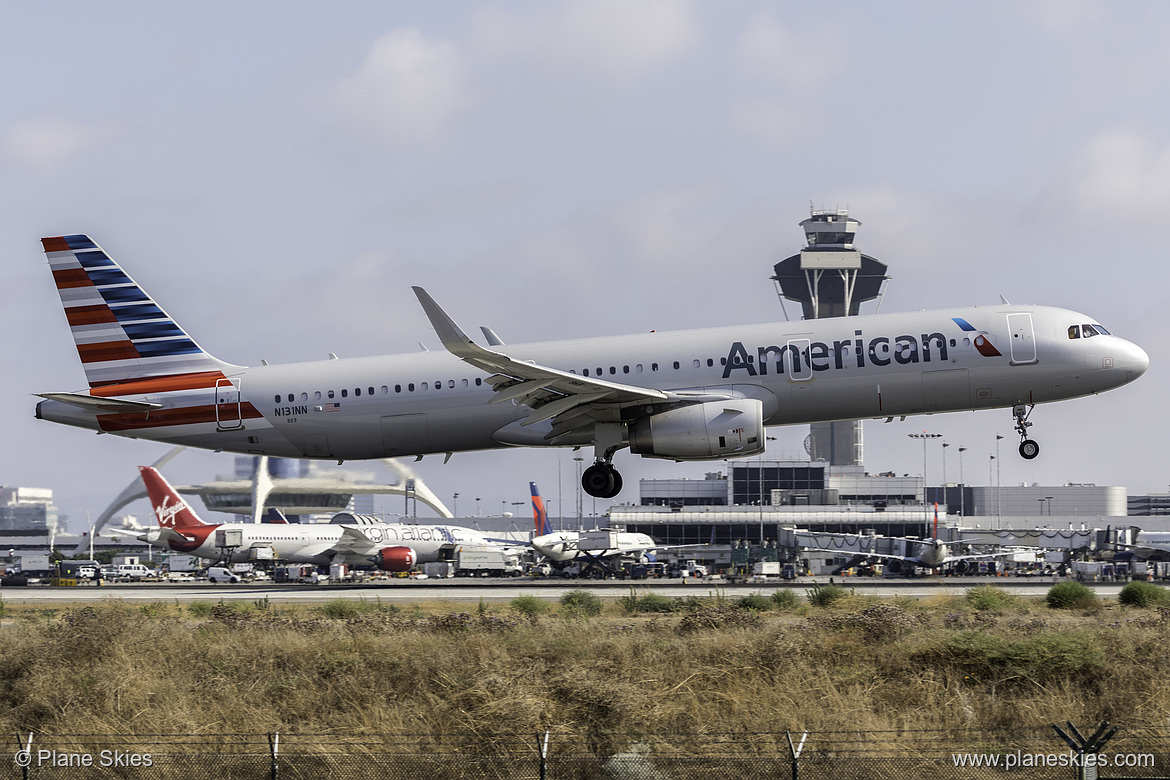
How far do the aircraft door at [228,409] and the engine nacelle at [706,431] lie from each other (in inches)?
507

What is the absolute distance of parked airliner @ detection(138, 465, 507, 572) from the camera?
81188mm

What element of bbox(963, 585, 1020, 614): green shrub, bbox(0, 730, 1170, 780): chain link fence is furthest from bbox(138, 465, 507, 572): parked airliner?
bbox(0, 730, 1170, 780): chain link fence

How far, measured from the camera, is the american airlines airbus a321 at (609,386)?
1286 inches

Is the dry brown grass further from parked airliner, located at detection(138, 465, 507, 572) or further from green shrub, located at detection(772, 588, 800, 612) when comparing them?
parked airliner, located at detection(138, 465, 507, 572)

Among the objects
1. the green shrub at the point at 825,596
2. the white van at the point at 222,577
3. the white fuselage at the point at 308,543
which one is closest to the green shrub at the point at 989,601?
the green shrub at the point at 825,596

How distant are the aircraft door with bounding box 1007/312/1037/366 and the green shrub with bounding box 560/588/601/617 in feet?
45.3

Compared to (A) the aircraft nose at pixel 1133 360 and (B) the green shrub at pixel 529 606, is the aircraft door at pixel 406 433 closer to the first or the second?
(B) the green shrub at pixel 529 606

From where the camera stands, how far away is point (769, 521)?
13075 cm

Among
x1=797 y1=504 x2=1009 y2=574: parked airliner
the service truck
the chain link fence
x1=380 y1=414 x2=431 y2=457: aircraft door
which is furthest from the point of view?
the service truck

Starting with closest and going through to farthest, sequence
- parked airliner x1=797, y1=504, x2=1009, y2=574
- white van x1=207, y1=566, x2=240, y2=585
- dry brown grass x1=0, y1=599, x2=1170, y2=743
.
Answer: dry brown grass x1=0, y1=599, x2=1170, y2=743 → parked airliner x1=797, y1=504, x2=1009, y2=574 → white van x1=207, y1=566, x2=240, y2=585

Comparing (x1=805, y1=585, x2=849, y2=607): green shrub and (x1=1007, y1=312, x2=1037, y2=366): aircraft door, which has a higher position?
(x1=1007, y1=312, x2=1037, y2=366): aircraft door

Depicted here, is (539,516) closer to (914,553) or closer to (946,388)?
(914,553)

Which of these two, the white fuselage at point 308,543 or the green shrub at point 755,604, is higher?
the green shrub at point 755,604

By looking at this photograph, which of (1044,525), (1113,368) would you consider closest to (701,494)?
(1044,525)
